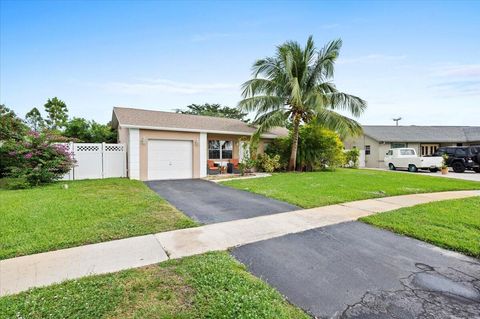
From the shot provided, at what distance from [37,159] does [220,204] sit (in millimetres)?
8575

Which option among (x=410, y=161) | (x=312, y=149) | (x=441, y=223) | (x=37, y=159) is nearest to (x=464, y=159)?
(x=410, y=161)

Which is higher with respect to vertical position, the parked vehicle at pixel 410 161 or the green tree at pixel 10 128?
the green tree at pixel 10 128

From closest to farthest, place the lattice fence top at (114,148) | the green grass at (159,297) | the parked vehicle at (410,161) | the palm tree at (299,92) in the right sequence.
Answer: the green grass at (159,297) → the lattice fence top at (114,148) → the palm tree at (299,92) → the parked vehicle at (410,161)

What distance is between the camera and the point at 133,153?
12.1 meters

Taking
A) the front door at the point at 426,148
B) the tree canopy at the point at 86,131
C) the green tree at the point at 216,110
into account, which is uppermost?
the green tree at the point at 216,110

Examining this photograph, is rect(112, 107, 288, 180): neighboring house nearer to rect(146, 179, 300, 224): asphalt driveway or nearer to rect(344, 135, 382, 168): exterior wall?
rect(146, 179, 300, 224): asphalt driveway

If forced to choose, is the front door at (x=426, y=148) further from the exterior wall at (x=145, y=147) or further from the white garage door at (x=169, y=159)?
the white garage door at (x=169, y=159)

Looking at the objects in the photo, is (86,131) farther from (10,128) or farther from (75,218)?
(75,218)

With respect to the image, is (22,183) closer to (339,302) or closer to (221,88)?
(339,302)

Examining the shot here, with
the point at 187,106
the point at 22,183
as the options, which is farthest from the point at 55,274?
the point at 187,106

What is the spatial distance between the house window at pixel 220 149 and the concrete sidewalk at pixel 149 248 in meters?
10.2

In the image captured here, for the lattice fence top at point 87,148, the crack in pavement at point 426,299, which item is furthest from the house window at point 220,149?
the crack in pavement at point 426,299

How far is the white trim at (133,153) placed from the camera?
12.0 metres

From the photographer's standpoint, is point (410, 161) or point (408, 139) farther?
point (408, 139)
